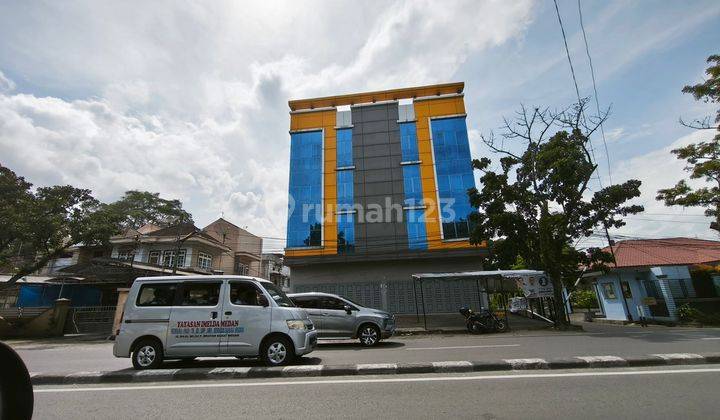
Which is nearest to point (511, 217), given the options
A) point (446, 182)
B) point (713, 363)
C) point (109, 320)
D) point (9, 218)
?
point (446, 182)

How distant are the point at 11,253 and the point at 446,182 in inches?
1107

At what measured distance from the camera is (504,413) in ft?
14.1

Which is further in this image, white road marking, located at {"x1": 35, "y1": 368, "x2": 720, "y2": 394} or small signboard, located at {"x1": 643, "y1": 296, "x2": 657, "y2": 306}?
small signboard, located at {"x1": 643, "y1": 296, "x2": 657, "y2": 306}

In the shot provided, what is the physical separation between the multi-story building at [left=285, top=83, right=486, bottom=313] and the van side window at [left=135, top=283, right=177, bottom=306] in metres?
14.5

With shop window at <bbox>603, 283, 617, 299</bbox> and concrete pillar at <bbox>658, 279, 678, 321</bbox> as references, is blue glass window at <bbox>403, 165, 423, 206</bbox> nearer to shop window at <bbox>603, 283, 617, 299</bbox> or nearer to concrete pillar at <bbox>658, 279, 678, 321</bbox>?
shop window at <bbox>603, 283, 617, 299</bbox>

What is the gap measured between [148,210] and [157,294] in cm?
4151

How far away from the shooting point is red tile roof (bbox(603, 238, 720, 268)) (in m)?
22.2

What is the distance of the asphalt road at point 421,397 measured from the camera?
4.43m

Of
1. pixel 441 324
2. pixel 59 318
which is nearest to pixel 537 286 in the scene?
pixel 441 324

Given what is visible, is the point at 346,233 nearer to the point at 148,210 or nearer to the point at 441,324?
the point at 441,324

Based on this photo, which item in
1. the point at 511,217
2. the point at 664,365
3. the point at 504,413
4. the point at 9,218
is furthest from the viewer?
the point at 9,218

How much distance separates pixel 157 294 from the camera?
8.30 m

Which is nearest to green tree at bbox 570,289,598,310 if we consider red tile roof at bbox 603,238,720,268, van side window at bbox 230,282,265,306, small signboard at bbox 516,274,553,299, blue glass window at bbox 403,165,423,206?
red tile roof at bbox 603,238,720,268

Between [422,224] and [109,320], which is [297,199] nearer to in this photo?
[422,224]
